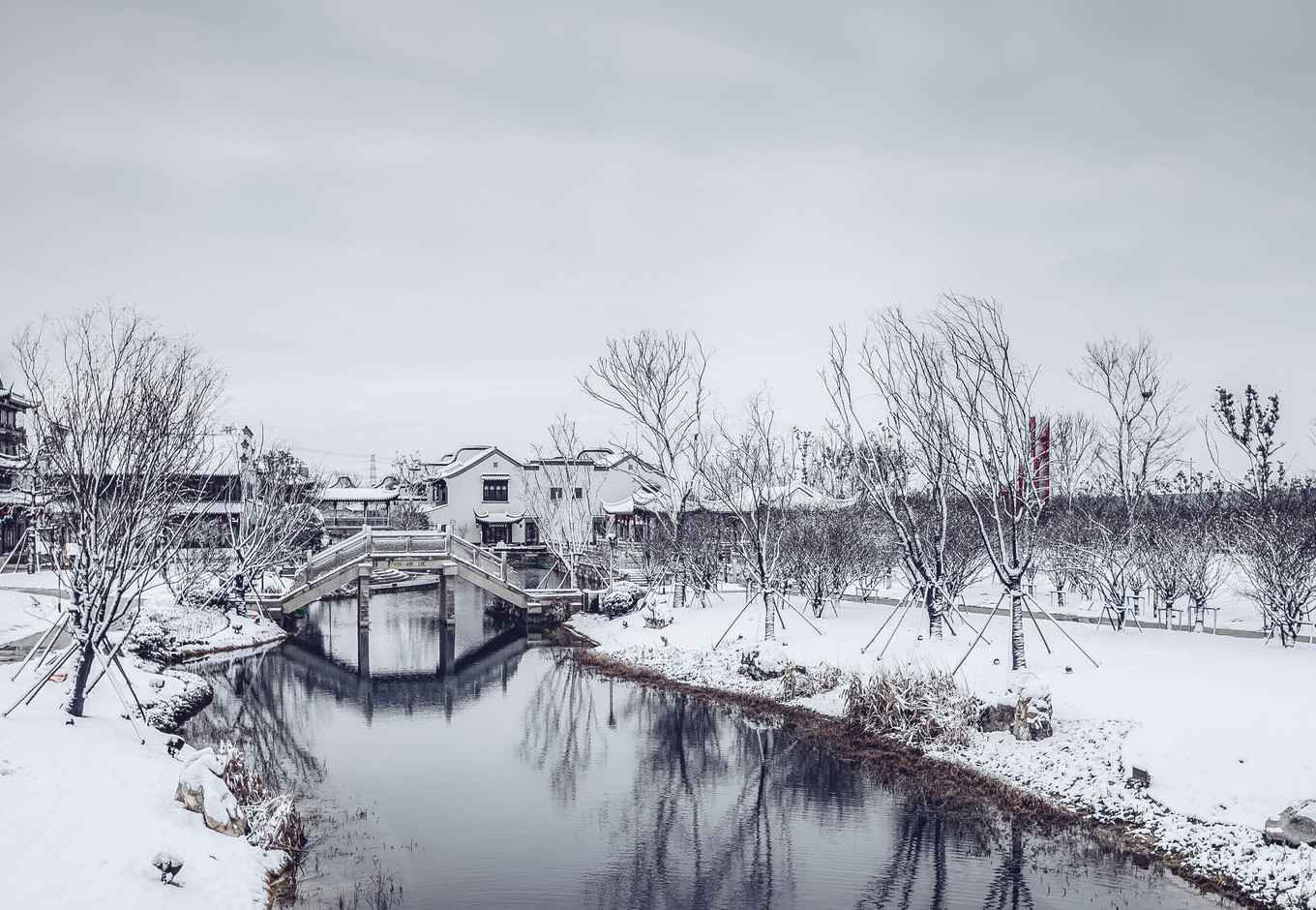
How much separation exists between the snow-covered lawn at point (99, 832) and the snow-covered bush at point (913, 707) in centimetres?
1127

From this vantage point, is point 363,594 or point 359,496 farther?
point 359,496

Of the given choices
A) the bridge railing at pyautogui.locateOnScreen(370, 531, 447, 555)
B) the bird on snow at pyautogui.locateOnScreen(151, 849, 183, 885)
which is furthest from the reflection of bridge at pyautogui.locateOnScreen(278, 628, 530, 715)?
the bird on snow at pyautogui.locateOnScreen(151, 849, 183, 885)

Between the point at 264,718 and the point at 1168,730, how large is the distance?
59.8ft

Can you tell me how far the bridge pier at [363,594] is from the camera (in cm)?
3097

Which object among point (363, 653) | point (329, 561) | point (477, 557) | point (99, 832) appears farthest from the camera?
point (477, 557)

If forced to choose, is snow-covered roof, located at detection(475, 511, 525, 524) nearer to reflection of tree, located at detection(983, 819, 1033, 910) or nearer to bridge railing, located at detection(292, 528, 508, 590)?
bridge railing, located at detection(292, 528, 508, 590)

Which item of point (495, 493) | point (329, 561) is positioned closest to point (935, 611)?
point (329, 561)

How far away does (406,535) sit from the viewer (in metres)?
33.0

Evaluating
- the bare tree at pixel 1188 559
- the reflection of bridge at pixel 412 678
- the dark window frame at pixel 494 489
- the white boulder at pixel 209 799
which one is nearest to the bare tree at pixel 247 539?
the reflection of bridge at pixel 412 678

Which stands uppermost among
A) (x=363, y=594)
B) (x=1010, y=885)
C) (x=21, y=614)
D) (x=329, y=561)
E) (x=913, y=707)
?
(x=329, y=561)

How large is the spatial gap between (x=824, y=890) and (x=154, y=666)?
18839mm

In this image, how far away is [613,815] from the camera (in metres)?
14.4

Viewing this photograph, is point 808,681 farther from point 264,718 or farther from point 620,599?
point 264,718

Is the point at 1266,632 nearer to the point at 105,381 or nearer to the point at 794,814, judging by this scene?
the point at 794,814
